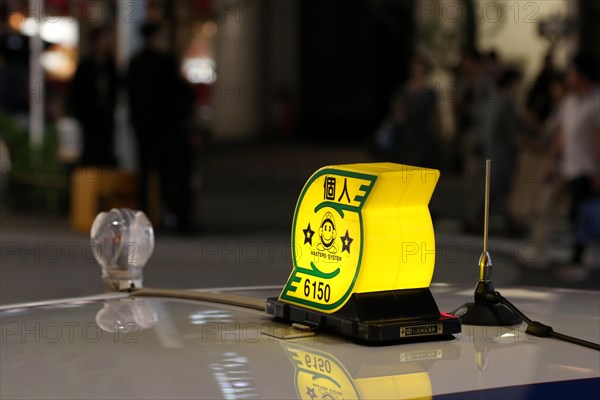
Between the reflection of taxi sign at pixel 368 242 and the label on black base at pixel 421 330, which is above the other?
the reflection of taxi sign at pixel 368 242

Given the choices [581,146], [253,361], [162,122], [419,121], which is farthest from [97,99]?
[253,361]

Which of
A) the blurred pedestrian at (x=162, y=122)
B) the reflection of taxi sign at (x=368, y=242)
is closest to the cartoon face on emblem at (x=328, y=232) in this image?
the reflection of taxi sign at (x=368, y=242)

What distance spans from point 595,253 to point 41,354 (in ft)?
27.6

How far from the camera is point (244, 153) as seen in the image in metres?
22.2

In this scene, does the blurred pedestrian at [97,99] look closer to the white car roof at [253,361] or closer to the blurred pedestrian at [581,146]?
the blurred pedestrian at [581,146]

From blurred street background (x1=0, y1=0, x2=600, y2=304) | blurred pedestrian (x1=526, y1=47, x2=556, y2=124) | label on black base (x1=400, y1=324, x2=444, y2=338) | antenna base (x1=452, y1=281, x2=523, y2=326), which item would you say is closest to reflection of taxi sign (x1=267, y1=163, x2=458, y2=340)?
label on black base (x1=400, y1=324, x2=444, y2=338)

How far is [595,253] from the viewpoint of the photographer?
9945mm

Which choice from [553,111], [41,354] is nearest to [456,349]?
[41,354]

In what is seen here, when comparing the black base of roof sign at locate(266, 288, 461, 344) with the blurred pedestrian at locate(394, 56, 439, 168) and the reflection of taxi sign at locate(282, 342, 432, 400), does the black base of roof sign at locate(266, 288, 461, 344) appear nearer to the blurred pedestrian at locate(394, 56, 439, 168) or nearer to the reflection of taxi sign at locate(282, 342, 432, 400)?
the reflection of taxi sign at locate(282, 342, 432, 400)

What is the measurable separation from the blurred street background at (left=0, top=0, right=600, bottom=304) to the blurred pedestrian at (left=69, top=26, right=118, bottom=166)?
0.02 m

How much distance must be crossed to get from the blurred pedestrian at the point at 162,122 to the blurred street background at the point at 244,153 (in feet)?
0.05

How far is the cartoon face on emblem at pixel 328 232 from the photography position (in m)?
2.19

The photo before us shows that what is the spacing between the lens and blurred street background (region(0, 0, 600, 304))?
903 cm

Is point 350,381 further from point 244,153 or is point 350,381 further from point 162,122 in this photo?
point 244,153
